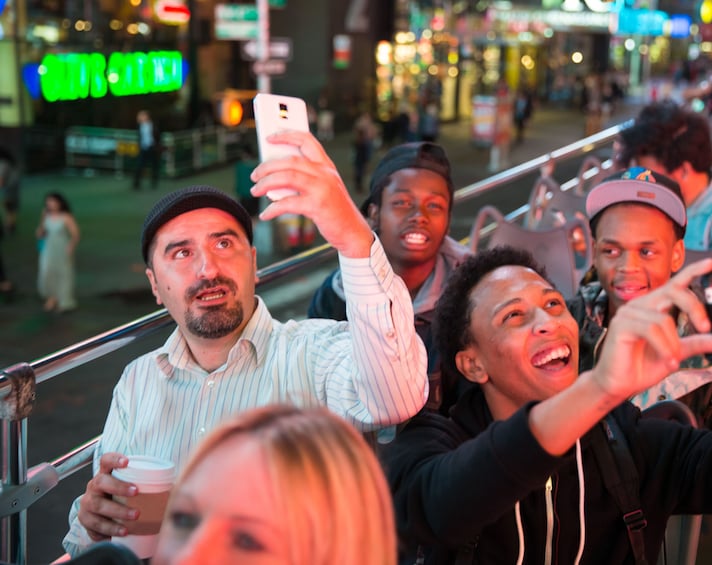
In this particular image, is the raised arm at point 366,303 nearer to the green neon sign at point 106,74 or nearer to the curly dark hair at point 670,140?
the curly dark hair at point 670,140

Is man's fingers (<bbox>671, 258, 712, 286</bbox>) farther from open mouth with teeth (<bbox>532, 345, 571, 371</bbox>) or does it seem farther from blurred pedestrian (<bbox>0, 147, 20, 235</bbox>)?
blurred pedestrian (<bbox>0, 147, 20, 235</bbox>)

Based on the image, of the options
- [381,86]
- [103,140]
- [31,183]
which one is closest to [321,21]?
[381,86]

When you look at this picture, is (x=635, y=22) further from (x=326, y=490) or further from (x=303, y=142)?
(x=326, y=490)

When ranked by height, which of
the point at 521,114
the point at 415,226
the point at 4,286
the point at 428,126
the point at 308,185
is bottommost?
the point at 4,286

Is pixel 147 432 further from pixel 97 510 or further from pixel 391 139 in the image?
pixel 391 139

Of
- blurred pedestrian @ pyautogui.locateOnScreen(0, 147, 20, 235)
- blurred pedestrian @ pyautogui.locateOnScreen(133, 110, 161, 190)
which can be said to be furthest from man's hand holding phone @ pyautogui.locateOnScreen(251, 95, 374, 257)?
blurred pedestrian @ pyautogui.locateOnScreen(133, 110, 161, 190)

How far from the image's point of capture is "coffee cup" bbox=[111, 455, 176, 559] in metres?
2.27

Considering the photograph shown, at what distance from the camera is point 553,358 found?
2514 mm

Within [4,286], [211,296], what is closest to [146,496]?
[211,296]

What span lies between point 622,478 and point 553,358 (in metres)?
0.35

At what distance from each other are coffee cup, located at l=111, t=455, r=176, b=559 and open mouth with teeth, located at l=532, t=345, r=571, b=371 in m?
0.98

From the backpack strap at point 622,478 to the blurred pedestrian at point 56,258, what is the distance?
1045 cm

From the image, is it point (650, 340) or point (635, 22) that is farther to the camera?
point (635, 22)

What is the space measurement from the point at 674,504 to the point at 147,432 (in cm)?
153
